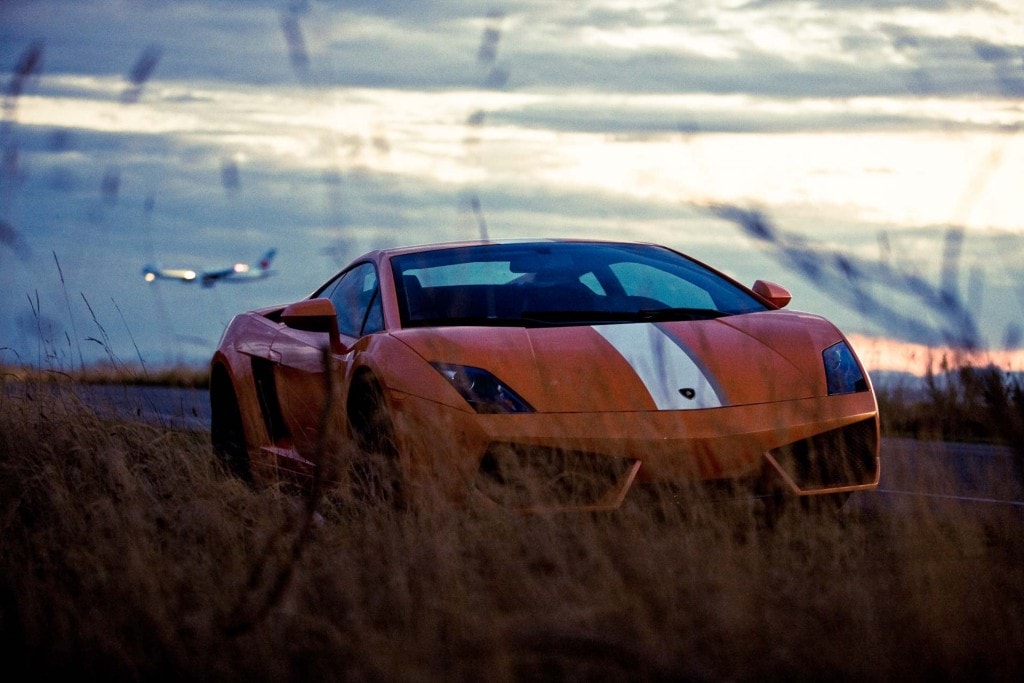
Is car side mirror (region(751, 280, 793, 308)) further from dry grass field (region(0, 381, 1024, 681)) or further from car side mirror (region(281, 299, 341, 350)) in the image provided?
car side mirror (region(281, 299, 341, 350))

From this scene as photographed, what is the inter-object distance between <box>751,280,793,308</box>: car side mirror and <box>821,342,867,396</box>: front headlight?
0.89 metres

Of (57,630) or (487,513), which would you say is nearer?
(57,630)

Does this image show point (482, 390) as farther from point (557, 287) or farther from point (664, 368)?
point (557, 287)

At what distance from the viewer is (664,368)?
493 cm

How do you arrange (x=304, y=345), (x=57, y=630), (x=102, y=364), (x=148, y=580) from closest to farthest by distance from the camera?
1. (x=57, y=630)
2. (x=148, y=580)
3. (x=304, y=345)
4. (x=102, y=364)

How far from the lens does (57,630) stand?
12.2ft

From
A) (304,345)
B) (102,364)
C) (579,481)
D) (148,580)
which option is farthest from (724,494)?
(102,364)

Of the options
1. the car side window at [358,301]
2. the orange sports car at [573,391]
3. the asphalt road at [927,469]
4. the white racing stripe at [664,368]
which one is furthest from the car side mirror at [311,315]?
the asphalt road at [927,469]

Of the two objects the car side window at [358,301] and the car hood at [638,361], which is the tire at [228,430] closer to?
the car side window at [358,301]

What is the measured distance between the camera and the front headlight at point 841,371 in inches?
199

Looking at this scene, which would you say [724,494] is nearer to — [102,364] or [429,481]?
[429,481]

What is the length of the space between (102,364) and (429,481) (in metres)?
3.48

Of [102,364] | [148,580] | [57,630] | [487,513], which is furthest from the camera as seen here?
[102,364]

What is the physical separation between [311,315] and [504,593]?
222cm
